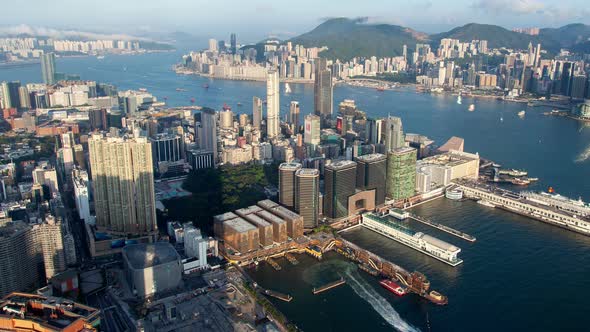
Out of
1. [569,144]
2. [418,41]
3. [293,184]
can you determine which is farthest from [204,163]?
[418,41]

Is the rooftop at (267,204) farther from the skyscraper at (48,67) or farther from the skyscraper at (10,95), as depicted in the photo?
the skyscraper at (48,67)

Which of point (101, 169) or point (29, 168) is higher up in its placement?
point (101, 169)

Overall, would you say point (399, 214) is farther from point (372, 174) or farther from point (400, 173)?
point (400, 173)

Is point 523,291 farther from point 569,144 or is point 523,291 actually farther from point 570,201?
point 569,144

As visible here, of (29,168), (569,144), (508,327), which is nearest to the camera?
(508,327)

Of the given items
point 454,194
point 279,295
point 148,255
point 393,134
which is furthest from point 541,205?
point 148,255

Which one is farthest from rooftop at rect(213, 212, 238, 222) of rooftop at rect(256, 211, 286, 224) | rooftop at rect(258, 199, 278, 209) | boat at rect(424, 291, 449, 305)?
boat at rect(424, 291, 449, 305)

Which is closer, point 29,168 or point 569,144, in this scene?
point 29,168
